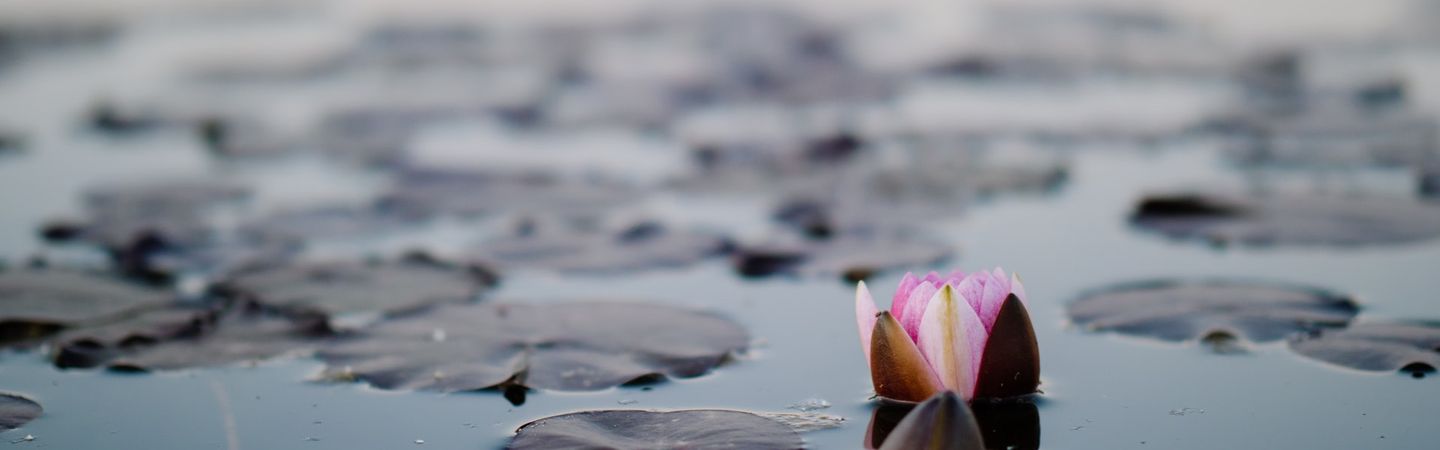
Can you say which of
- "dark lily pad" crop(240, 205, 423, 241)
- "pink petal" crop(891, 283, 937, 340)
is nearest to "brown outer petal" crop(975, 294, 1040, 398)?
"pink petal" crop(891, 283, 937, 340)

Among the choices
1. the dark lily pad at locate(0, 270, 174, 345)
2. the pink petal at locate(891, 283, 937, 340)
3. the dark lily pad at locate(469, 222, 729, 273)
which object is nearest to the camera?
the pink petal at locate(891, 283, 937, 340)

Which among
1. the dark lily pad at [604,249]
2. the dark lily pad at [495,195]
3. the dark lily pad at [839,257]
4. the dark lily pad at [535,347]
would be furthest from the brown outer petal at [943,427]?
the dark lily pad at [495,195]

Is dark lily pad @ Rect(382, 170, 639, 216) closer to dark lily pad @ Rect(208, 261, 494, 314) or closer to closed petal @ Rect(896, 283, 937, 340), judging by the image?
dark lily pad @ Rect(208, 261, 494, 314)

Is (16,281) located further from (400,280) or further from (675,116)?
(675,116)

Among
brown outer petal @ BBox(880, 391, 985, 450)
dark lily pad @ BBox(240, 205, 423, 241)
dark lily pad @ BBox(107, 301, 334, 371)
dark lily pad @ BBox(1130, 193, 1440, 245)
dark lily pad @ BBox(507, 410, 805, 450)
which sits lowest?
brown outer petal @ BBox(880, 391, 985, 450)

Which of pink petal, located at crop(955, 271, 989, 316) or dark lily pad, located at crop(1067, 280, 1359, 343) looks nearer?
pink petal, located at crop(955, 271, 989, 316)

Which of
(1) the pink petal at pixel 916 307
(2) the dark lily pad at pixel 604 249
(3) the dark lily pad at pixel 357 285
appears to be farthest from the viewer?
(2) the dark lily pad at pixel 604 249

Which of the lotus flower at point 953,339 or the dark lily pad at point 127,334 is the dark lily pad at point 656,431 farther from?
the dark lily pad at point 127,334
